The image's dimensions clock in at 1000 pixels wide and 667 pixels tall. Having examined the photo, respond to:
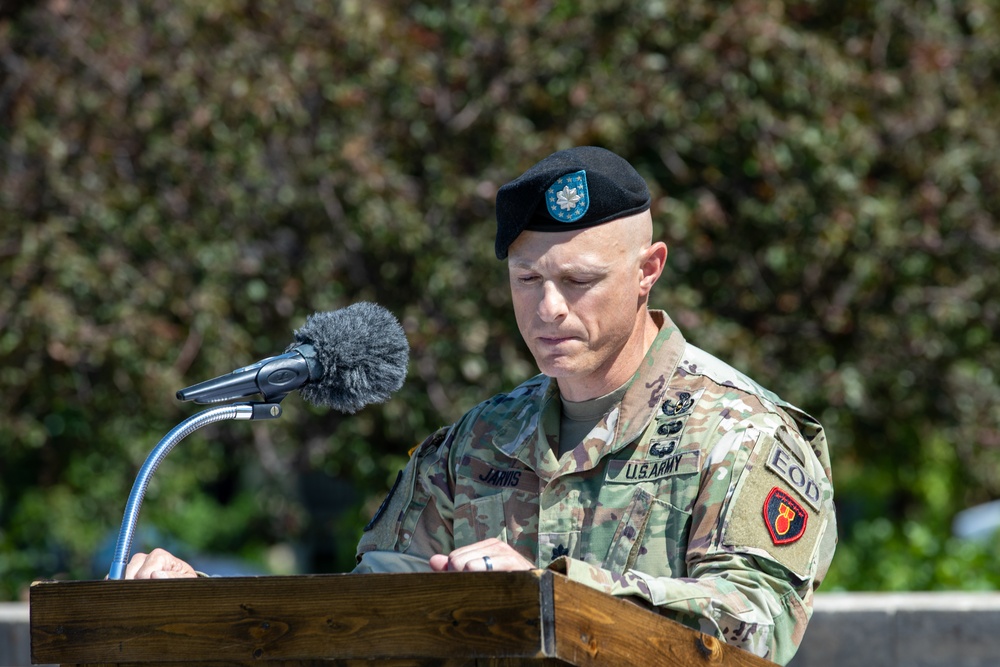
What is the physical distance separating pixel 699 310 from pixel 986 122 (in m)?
1.78

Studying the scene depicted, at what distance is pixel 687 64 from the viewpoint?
6.50 meters

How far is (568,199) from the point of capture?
271 centimetres

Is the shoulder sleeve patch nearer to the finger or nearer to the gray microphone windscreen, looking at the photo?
the gray microphone windscreen

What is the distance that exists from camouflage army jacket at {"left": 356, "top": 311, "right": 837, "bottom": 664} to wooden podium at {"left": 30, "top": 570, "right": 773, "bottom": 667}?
15cm

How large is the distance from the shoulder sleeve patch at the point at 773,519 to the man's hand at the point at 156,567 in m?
0.99

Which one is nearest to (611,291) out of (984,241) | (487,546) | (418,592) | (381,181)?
(487,546)

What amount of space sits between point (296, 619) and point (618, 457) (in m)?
0.98

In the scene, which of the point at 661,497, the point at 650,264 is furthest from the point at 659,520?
the point at 650,264

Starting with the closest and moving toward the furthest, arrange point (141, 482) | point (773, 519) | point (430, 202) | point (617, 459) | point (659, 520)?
1. point (141, 482)
2. point (773, 519)
3. point (659, 520)
4. point (617, 459)
5. point (430, 202)

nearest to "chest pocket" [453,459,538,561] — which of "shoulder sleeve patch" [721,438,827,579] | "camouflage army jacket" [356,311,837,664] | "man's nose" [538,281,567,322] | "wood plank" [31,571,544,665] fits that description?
"camouflage army jacket" [356,311,837,664]

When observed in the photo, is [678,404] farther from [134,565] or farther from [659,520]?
[134,565]

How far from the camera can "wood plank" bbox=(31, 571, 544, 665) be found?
1.88 meters

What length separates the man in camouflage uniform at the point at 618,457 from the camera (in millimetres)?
2473

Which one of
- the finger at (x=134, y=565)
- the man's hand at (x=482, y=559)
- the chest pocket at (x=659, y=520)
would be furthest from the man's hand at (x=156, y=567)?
the chest pocket at (x=659, y=520)
